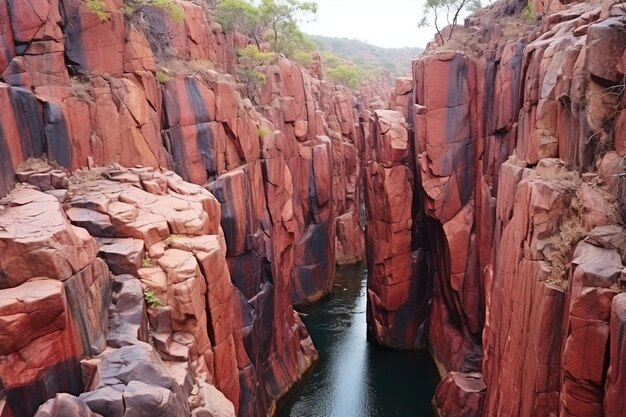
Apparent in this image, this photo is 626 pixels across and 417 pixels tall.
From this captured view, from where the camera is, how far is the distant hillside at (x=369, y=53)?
369 feet

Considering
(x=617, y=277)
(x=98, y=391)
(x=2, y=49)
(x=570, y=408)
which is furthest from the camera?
(x=2, y=49)

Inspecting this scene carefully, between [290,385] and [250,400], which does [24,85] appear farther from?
[290,385]

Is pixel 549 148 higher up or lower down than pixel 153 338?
higher up

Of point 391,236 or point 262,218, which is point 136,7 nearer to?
point 262,218

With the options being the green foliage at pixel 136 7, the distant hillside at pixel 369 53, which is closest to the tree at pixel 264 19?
the green foliage at pixel 136 7

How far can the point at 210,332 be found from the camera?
Answer: 504 inches

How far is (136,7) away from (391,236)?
16633mm

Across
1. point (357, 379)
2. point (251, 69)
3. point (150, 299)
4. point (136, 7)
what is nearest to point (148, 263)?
point (150, 299)

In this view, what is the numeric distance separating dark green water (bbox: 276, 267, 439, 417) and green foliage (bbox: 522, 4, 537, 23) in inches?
703

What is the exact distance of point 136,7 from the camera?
57.6 feet

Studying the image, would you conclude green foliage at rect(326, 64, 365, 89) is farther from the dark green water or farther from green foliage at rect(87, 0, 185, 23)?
green foliage at rect(87, 0, 185, 23)

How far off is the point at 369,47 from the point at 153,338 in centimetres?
13593

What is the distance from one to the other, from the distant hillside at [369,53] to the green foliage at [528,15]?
83.1 meters

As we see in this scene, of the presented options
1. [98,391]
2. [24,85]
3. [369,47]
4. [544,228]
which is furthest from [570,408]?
[369,47]
